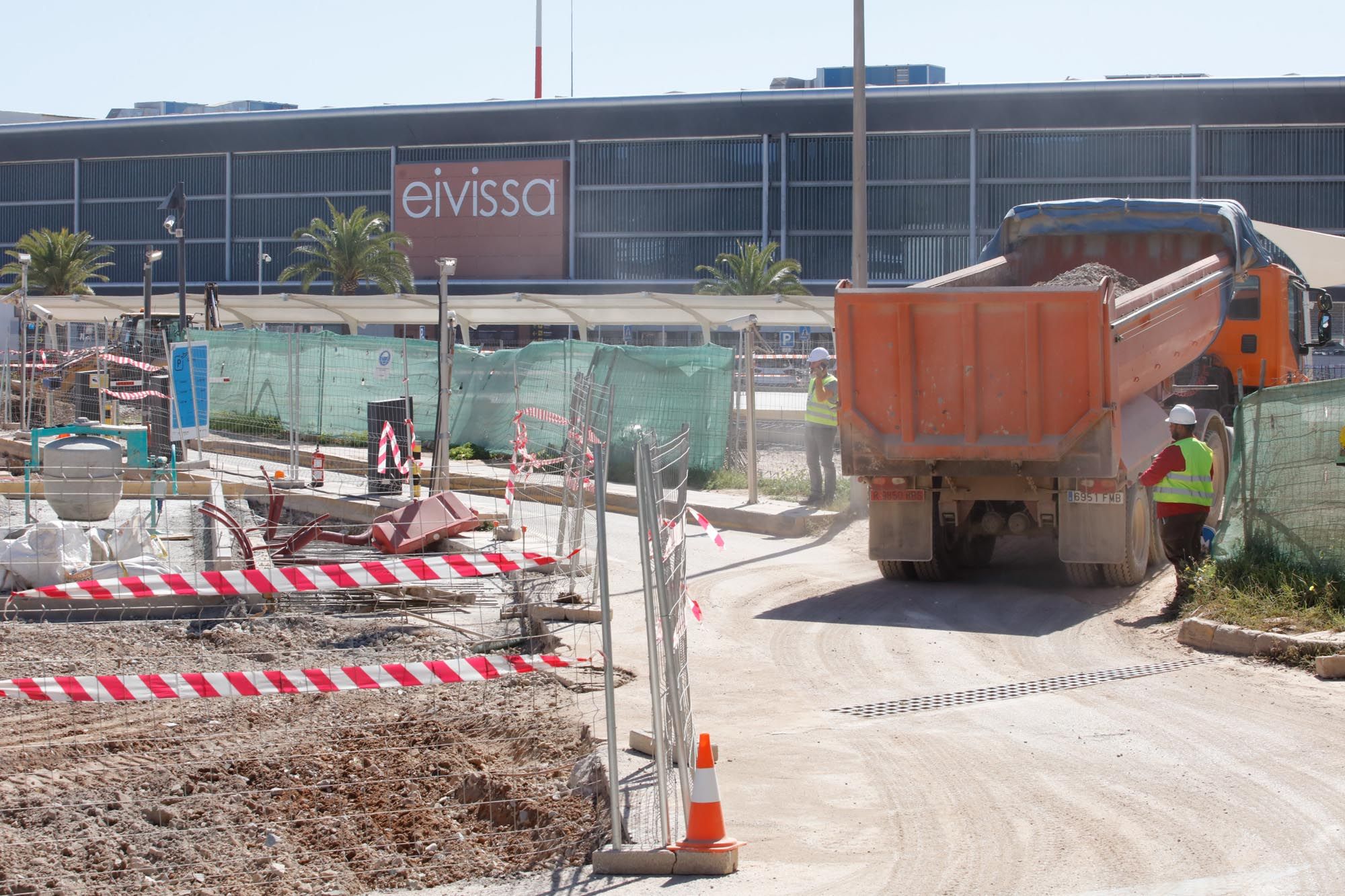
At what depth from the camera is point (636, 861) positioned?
5.33m

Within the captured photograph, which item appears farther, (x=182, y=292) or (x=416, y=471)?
(x=182, y=292)

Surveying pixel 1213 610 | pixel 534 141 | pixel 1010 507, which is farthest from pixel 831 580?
pixel 534 141

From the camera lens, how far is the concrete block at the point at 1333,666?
838 centimetres

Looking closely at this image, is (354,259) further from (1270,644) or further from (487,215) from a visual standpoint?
(1270,644)

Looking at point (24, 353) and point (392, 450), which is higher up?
point (24, 353)

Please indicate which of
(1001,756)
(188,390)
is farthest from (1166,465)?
(188,390)

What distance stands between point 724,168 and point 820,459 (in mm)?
44197

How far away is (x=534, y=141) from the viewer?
200 ft

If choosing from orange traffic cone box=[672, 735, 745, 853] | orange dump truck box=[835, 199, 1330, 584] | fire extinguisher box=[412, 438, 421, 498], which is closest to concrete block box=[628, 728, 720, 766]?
orange traffic cone box=[672, 735, 745, 853]

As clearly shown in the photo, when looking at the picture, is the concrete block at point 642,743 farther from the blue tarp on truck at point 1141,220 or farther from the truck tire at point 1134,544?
the blue tarp on truck at point 1141,220

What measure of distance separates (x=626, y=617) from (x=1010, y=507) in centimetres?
358

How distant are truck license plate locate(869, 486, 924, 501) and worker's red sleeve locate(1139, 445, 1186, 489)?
1842 mm

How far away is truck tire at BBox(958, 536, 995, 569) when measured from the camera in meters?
12.8

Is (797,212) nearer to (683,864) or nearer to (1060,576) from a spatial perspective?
(1060,576)
